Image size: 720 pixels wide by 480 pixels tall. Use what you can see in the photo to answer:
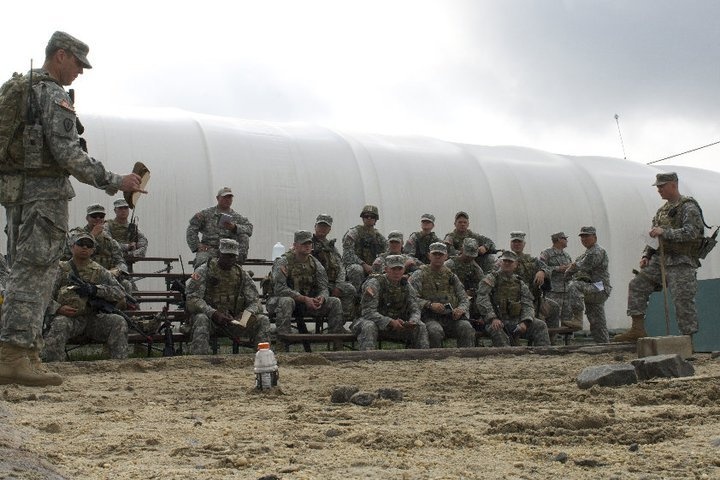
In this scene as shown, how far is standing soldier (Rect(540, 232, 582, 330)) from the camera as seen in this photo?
13555mm

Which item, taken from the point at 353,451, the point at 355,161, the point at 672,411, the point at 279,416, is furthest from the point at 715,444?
the point at 355,161

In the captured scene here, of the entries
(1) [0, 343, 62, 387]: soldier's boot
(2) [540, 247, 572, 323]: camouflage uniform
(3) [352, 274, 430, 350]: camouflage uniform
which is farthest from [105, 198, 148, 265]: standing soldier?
(1) [0, 343, 62, 387]: soldier's boot

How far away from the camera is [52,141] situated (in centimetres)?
557

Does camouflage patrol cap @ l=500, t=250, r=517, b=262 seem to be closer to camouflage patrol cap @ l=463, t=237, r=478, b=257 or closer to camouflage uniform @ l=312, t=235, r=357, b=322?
camouflage patrol cap @ l=463, t=237, r=478, b=257

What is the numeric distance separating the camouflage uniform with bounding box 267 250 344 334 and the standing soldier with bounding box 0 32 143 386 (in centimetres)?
467

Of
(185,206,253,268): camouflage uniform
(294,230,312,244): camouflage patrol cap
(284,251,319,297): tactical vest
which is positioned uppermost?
(185,206,253,268): camouflage uniform

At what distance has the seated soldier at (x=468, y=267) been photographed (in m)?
11.8

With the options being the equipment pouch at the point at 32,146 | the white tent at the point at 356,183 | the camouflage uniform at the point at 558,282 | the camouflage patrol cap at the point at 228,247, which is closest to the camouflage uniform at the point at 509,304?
the camouflage uniform at the point at 558,282

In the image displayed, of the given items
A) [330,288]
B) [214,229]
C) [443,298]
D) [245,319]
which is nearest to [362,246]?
[330,288]

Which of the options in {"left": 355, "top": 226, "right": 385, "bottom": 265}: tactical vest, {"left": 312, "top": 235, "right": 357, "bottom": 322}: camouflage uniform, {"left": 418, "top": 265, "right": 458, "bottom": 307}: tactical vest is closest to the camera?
{"left": 418, "top": 265, "right": 458, "bottom": 307}: tactical vest

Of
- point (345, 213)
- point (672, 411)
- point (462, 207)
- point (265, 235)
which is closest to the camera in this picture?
point (672, 411)

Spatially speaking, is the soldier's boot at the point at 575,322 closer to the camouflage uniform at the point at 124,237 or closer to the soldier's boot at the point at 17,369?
the camouflage uniform at the point at 124,237

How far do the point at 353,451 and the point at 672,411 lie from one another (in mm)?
1815

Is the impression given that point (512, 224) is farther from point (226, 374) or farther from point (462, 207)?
point (226, 374)
